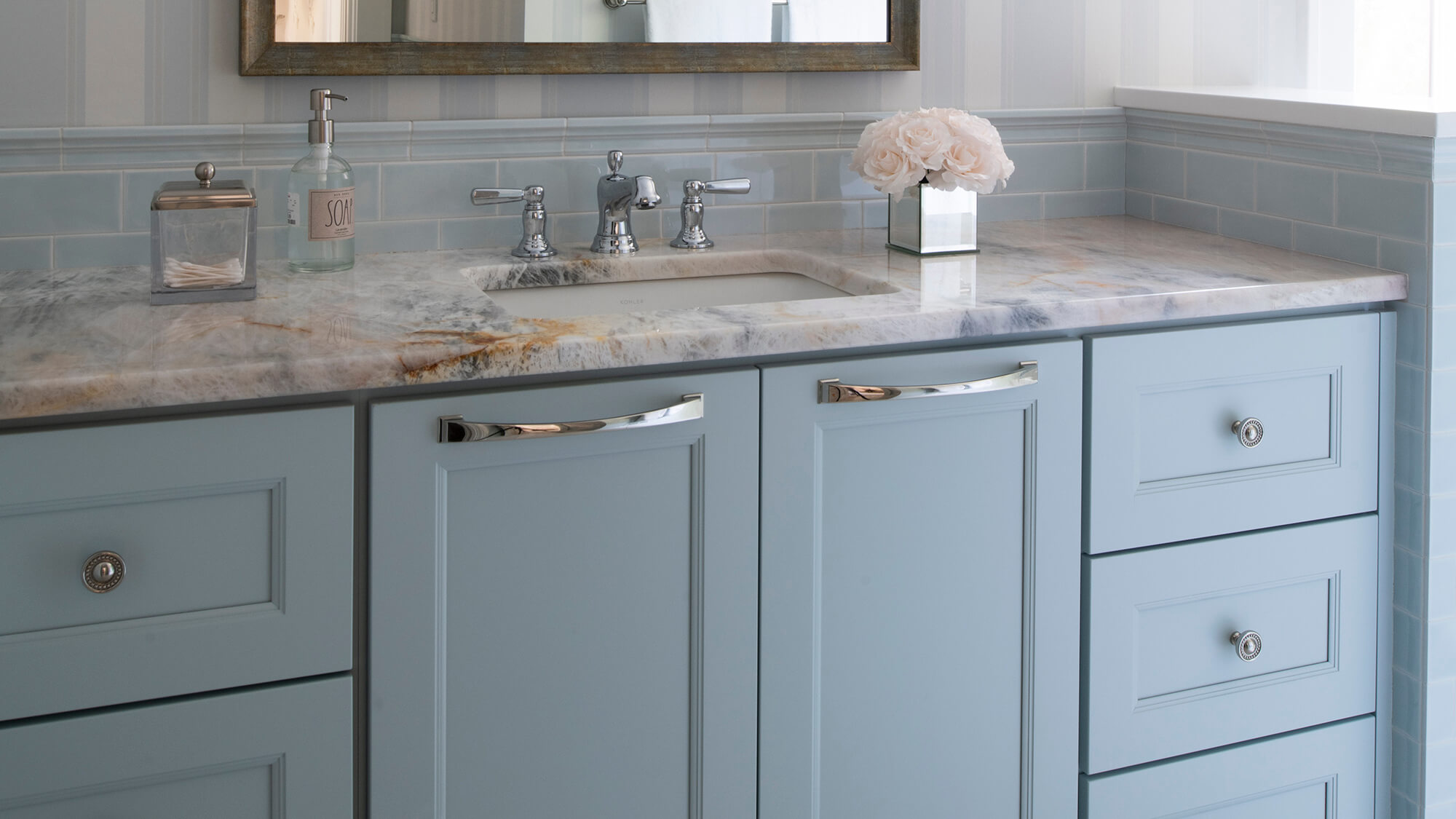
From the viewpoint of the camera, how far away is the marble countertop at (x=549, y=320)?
3.61 ft

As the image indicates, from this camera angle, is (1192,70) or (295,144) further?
(1192,70)

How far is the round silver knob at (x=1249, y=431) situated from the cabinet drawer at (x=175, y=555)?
Result: 101 cm

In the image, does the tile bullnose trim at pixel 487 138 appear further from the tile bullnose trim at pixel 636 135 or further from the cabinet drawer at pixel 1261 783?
the cabinet drawer at pixel 1261 783

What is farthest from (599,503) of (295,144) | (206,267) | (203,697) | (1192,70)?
(1192,70)

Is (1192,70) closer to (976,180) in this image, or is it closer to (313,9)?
(976,180)

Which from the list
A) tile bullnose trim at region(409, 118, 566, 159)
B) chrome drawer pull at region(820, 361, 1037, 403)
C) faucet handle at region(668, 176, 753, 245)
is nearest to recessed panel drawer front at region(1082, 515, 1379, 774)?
chrome drawer pull at region(820, 361, 1037, 403)

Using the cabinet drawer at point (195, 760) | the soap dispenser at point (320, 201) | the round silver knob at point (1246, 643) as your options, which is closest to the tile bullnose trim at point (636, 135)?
the soap dispenser at point (320, 201)

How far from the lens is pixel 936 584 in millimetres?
1394

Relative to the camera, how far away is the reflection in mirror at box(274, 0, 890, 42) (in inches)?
62.6

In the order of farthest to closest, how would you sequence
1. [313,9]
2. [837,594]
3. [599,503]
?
[313,9] < [837,594] < [599,503]

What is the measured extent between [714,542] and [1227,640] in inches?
27.1

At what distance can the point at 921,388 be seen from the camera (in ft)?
4.38

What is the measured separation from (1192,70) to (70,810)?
1.92 m

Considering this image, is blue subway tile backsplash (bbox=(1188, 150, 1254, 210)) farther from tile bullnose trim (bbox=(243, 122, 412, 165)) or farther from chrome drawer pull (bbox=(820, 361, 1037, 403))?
tile bullnose trim (bbox=(243, 122, 412, 165))
